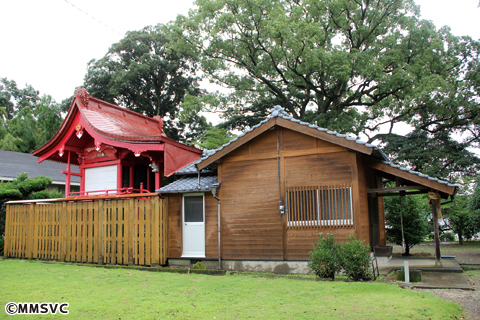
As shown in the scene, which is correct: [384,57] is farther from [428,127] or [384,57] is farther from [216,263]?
[216,263]

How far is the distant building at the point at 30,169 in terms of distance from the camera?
925 inches

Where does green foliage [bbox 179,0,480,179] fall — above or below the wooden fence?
above

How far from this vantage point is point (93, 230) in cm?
1322

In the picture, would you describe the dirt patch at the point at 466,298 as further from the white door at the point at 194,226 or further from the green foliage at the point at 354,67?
the green foliage at the point at 354,67

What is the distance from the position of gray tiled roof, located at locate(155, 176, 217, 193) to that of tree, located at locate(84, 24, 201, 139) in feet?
83.2

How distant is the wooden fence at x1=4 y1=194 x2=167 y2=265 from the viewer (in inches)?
490

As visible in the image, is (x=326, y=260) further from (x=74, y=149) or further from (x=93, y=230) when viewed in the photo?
(x=74, y=149)

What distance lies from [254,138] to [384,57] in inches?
696

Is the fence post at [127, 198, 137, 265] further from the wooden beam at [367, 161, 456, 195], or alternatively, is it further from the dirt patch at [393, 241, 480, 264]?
the dirt patch at [393, 241, 480, 264]

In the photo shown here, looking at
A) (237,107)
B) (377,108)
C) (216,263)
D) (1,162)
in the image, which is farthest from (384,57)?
(1,162)

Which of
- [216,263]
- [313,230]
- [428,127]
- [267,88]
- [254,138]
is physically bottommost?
[216,263]

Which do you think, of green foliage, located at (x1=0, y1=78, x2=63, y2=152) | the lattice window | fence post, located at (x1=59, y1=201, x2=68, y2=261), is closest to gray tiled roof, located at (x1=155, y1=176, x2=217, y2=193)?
the lattice window

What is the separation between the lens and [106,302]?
6621mm

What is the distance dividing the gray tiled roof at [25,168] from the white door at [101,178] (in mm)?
9011
